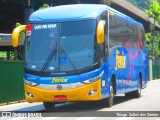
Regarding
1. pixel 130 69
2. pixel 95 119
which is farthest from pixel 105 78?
pixel 130 69

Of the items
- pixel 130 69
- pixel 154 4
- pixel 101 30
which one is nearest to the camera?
pixel 101 30

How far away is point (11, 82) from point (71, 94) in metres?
7.04

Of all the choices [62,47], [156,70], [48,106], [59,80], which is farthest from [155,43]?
[59,80]

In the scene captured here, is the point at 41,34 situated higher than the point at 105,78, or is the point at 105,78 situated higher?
the point at 41,34

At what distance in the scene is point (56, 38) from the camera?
15.7 metres

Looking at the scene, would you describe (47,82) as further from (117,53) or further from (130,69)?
(130,69)

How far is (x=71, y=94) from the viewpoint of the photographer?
1516cm

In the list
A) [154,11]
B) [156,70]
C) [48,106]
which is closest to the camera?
[48,106]

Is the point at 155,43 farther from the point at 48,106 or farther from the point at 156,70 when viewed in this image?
the point at 48,106

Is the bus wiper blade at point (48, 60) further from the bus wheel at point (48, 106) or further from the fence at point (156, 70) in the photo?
the fence at point (156, 70)

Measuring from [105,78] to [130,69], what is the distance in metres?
5.19

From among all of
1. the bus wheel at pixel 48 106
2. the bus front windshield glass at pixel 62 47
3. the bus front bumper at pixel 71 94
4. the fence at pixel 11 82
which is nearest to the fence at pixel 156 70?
the fence at pixel 11 82

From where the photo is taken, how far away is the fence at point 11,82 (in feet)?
67.8

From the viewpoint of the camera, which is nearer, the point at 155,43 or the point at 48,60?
the point at 48,60
